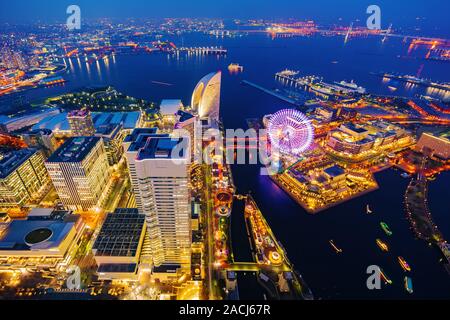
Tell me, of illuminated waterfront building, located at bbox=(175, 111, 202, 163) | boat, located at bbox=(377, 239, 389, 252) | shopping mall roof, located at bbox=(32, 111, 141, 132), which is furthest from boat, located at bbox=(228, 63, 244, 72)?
boat, located at bbox=(377, 239, 389, 252)

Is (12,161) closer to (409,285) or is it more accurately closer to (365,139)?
(409,285)

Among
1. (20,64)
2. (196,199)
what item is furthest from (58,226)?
(20,64)

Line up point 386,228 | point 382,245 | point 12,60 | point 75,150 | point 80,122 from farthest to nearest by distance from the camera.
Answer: point 12,60 → point 80,122 → point 75,150 → point 386,228 → point 382,245

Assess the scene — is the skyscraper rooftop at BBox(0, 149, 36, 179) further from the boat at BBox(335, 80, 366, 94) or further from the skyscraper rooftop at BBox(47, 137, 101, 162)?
the boat at BBox(335, 80, 366, 94)

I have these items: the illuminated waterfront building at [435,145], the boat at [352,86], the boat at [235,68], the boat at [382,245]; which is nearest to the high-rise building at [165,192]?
the boat at [382,245]

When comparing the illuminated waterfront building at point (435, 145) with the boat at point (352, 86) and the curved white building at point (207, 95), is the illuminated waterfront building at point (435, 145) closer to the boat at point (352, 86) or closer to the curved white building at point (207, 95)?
the boat at point (352, 86)

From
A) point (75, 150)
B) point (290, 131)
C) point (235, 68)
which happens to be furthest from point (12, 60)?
point (290, 131)
